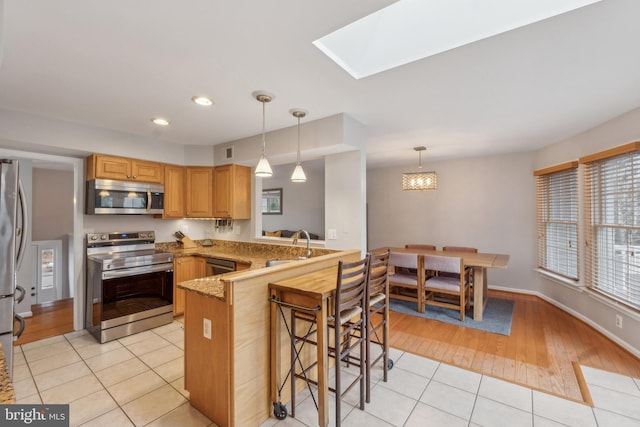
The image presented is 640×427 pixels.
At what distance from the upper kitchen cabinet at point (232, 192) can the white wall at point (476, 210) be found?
3320mm

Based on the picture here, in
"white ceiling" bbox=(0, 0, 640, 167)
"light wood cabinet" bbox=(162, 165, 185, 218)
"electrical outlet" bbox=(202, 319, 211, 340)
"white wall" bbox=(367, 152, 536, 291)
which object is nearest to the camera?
"white ceiling" bbox=(0, 0, 640, 167)

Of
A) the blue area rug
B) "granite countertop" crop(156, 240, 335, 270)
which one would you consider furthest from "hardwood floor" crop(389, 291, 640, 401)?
"granite countertop" crop(156, 240, 335, 270)

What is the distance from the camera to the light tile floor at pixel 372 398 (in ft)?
6.22

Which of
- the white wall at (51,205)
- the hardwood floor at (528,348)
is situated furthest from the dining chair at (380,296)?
the white wall at (51,205)

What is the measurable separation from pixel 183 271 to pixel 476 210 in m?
5.04

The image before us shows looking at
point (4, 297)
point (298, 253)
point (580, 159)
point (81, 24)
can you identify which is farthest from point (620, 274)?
point (4, 297)

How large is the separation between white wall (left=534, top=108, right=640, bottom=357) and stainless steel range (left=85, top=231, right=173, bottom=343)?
5146 mm

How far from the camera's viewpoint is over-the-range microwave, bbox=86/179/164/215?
10.6 ft

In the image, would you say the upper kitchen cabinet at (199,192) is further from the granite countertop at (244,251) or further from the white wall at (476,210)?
the white wall at (476,210)

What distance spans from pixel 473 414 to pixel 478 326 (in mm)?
1822

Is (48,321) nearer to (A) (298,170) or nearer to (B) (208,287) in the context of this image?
(B) (208,287)

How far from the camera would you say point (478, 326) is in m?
3.52

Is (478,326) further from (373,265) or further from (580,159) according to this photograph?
(580,159)

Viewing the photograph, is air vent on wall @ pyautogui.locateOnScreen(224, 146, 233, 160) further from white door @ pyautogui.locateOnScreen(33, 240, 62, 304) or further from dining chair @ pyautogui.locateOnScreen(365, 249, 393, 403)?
white door @ pyautogui.locateOnScreen(33, 240, 62, 304)
